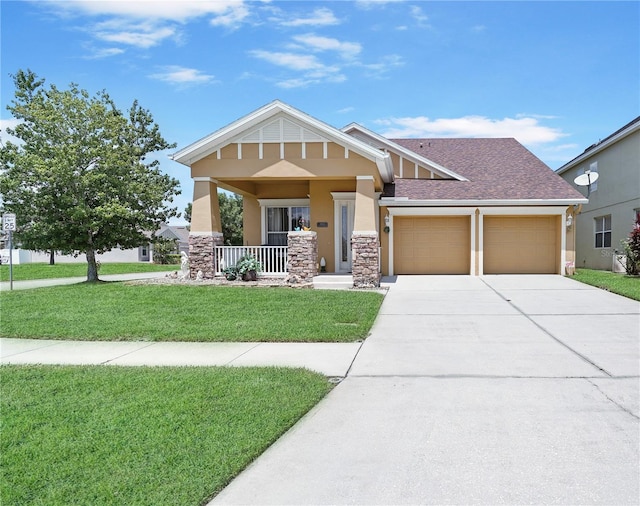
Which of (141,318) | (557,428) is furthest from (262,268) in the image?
(557,428)

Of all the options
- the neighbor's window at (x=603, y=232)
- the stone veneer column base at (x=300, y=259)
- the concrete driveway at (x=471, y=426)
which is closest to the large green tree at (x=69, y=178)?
the stone veneer column base at (x=300, y=259)

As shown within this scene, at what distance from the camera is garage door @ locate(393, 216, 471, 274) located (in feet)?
61.4

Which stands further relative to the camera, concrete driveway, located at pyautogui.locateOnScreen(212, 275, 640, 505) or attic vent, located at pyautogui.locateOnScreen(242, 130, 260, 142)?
attic vent, located at pyautogui.locateOnScreen(242, 130, 260, 142)

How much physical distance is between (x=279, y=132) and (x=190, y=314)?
23.2ft

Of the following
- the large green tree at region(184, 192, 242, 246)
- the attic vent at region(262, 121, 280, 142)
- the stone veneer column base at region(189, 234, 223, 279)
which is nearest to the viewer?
the attic vent at region(262, 121, 280, 142)

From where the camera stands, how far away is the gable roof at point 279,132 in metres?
15.0

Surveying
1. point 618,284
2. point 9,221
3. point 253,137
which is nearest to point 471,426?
point 618,284

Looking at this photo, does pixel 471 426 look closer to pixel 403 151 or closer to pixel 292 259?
pixel 292 259

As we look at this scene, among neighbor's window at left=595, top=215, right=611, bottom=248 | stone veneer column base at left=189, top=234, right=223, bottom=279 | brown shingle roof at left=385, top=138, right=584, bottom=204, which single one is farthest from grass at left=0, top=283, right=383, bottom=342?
neighbor's window at left=595, top=215, right=611, bottom=248

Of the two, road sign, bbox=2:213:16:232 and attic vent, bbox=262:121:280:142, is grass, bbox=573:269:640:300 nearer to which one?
attic vent, bbox=262:121:280:142

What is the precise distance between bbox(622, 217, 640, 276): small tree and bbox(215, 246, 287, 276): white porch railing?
37.0ft

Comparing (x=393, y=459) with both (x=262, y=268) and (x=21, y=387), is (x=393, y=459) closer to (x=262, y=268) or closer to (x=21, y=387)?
(x=21, y=387)

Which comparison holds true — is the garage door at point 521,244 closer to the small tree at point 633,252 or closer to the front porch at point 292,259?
the small tree at point 633,252

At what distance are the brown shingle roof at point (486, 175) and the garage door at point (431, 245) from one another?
1.02m
